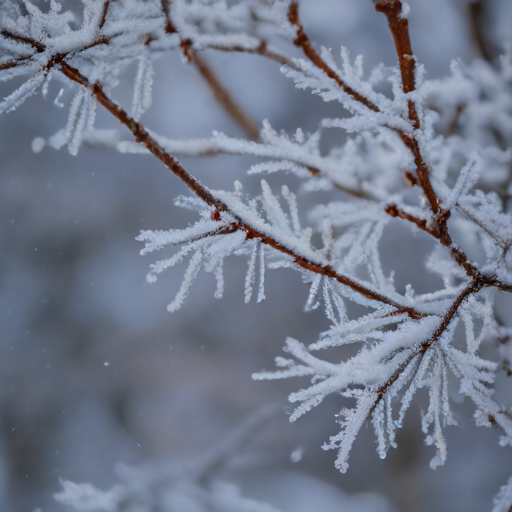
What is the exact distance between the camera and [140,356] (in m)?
2.76

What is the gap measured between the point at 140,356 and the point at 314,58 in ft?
8.83

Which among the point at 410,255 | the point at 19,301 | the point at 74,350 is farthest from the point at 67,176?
the point at 410,255

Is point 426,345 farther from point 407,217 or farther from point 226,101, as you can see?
point 226,101

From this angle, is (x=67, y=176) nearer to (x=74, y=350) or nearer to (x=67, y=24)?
(x=74, y=350)

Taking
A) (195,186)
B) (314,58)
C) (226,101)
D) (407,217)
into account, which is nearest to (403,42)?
(314,58)

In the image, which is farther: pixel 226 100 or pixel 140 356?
pixel 140 356

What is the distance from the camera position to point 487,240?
686 mm

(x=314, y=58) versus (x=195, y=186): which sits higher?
(x=314, y=58)

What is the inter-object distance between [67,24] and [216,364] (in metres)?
2.61

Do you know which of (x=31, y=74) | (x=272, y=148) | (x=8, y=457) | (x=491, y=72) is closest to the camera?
(x=31, y=74)

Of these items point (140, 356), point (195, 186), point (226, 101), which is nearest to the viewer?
point (195, 186)

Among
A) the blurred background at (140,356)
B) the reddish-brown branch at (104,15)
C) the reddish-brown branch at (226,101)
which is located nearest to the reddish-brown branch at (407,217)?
the reddish-brown branch at (104,15)

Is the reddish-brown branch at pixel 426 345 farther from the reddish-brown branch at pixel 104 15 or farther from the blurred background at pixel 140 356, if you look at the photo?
the blurred background at pixel 140 356

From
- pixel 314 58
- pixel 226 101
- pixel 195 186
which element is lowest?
pixel 195 186
